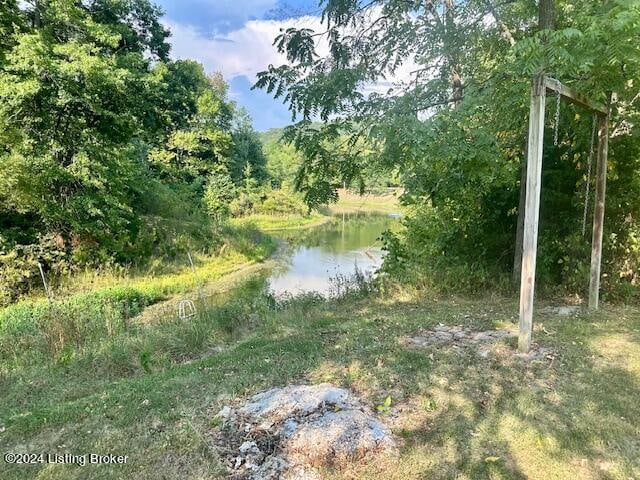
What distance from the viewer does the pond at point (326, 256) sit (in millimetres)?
11242

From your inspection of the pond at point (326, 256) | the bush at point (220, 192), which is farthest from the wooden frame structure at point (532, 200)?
the bush at point (220, 192)

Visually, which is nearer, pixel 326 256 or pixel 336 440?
pixel 336 440

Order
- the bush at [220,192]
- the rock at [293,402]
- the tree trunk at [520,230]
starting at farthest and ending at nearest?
the bush at [220,192] → the tree trunk at [520,230] → the rock at [293,402]

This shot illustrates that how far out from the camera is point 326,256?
58.3 ft

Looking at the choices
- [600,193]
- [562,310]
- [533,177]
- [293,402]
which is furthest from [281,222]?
[293,402]

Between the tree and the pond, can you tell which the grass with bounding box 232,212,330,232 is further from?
the tree

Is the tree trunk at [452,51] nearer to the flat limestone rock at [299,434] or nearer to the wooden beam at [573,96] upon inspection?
the wooden beam at [573,96]

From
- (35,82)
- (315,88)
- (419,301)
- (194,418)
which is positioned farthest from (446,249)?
(35,82)

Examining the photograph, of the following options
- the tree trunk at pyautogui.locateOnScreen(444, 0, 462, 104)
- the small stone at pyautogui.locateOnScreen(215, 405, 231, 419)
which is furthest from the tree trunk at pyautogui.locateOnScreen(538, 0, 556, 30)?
the small stone at pyautogui.locateOnScreen(215, 405, 231, 419)

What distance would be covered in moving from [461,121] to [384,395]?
10.8 ft

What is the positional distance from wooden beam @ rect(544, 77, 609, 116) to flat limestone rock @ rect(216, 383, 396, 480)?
2803mm

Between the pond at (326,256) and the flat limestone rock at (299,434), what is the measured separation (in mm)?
3992

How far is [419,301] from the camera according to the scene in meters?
5.66

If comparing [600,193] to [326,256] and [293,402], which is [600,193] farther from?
[326,256]
